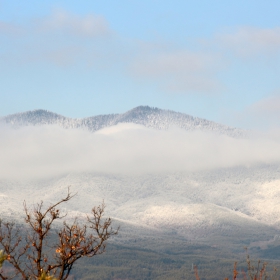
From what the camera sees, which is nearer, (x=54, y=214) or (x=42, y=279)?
(x=42, y=279)

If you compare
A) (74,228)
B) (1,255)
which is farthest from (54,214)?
(1,255)

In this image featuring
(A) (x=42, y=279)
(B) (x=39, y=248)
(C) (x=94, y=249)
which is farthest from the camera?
(C) (x=94, y=249)

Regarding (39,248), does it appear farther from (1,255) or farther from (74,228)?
(1,255)

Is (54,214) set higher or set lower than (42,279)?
higher

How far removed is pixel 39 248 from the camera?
29.5 metres

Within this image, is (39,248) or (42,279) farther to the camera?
(39,248)

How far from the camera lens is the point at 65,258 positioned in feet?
97.1

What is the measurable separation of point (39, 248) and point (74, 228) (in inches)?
116

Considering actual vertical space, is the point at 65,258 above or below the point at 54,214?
below

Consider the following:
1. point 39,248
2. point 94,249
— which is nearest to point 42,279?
point 39,248

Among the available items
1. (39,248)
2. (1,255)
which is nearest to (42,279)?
(1,255)

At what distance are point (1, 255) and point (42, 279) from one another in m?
1.45

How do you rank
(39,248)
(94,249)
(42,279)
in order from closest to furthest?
1. (42,279)
2. (39,248)
3. (94,249)

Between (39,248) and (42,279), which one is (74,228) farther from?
(42,279)
